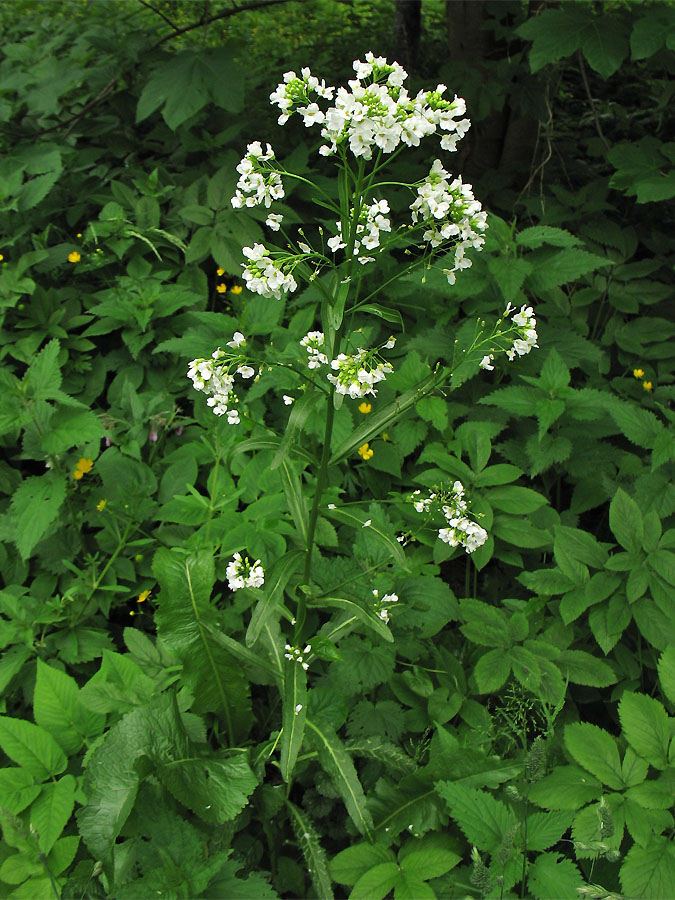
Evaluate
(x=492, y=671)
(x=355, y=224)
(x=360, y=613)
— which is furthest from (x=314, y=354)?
(x=492, y=671)

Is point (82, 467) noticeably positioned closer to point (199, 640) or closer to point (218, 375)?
point (199, 640)

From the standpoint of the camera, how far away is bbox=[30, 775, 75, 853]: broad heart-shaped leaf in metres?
1.90

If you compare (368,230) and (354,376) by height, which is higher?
(368,230)

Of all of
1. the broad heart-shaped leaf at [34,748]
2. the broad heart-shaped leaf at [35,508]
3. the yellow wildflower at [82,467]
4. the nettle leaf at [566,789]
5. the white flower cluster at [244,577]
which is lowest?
the nettle leaf at [566,789]

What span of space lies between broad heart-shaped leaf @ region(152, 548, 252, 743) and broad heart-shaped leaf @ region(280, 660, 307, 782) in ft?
1.13

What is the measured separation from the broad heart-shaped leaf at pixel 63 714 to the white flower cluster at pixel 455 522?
1205mm

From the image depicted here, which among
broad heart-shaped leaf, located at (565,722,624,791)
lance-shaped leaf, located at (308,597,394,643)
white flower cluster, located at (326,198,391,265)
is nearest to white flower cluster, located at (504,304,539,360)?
white flower cluster, located at (326,198,391,265)

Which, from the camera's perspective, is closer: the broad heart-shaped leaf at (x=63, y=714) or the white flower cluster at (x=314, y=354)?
the white flower cluster at (x=314, y=354)

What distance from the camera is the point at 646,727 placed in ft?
6.27

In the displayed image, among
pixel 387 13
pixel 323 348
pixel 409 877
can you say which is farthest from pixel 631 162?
pixel 387 13

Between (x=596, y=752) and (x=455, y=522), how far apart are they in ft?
2.51

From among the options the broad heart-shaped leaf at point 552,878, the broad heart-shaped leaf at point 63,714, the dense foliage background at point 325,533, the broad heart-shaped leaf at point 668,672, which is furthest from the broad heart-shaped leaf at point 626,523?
the broad heart-shaped leaf at point 63,714

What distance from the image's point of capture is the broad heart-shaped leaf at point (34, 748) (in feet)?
6.62

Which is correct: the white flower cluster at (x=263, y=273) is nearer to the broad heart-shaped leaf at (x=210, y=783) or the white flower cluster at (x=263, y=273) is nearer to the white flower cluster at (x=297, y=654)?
the white flower cluster at (x=297, y=654)
